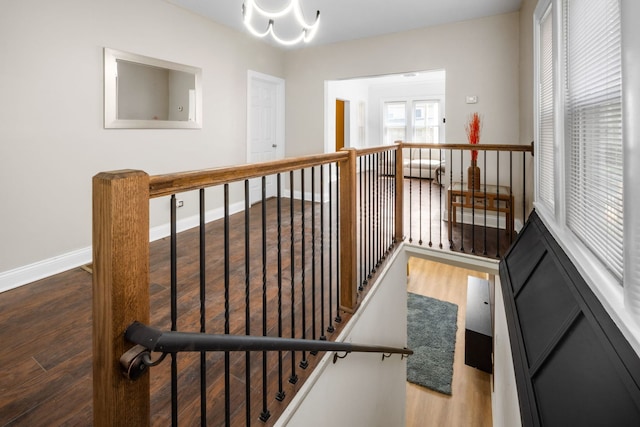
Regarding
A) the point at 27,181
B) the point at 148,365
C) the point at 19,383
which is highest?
the point at 27,181

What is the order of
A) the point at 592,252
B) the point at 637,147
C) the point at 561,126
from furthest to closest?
the point at 561,126
the point at 592,252
the point at 637,147

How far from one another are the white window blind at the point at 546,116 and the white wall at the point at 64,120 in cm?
349

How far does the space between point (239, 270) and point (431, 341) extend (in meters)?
3.90

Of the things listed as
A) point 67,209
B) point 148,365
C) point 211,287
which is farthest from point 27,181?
point 148,365

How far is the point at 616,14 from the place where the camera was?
1.17 metres

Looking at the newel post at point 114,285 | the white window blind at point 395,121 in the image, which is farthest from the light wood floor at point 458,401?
the white window blind at point 395,121

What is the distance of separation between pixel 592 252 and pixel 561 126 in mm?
812

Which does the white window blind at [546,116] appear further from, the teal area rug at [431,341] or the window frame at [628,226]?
the teal area rug at [431,341]

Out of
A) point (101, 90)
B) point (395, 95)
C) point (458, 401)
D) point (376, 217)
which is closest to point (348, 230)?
point (376, 217)

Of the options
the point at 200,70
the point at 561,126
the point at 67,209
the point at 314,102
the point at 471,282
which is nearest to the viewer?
the point at 561,126

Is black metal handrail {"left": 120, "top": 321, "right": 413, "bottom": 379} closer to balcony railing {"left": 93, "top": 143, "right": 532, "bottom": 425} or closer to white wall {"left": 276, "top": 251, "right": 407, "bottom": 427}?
balcony railing {"left": 93, "top": 143, "right": 532, "bottom": 425}

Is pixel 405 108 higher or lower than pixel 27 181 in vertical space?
higher

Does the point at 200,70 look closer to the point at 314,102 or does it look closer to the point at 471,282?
the point at 314,102

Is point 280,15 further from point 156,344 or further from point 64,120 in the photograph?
point 156,344
